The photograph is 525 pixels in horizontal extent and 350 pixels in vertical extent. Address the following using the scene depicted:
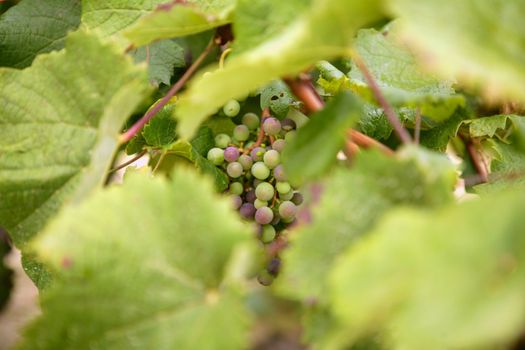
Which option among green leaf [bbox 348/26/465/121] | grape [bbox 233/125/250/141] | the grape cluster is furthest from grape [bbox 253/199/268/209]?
green leaf [bbox 348/26/465/121]

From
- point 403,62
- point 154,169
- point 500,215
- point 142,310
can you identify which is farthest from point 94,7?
point 500,215

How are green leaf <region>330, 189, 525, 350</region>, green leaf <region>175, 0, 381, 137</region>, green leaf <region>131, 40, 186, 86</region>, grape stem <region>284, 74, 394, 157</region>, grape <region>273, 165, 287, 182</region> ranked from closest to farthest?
1. green leaf <region>330, 189, 525, 350</region>
2. green leaf <region>175, 0, 381, 137</region>
3. grape stem <region>284, 74, 394, 157</region>
4. grape <region>273, 165, 287, 182</region>
5. green leaf <region>131, 40, 186, 86</region>

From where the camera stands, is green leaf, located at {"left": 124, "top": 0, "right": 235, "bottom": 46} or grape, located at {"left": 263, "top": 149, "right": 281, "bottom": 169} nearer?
green leaf, located at {"left": 124, "top": 0, "right": 235, "bottom": 46}

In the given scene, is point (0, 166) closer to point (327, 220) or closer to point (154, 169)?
point (154, 169)

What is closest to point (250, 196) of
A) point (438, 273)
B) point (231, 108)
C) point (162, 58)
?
point (231, 108)

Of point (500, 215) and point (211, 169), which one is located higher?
point (500, 215)

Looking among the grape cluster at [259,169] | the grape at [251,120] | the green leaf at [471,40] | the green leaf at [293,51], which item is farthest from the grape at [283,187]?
→ the green leaf at [471,40]

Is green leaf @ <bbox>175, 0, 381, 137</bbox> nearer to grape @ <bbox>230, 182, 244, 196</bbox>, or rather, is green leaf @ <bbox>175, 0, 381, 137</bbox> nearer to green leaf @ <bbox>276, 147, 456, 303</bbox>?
green leaf @ <bbox>276, 147, 456, 303</bbox>
